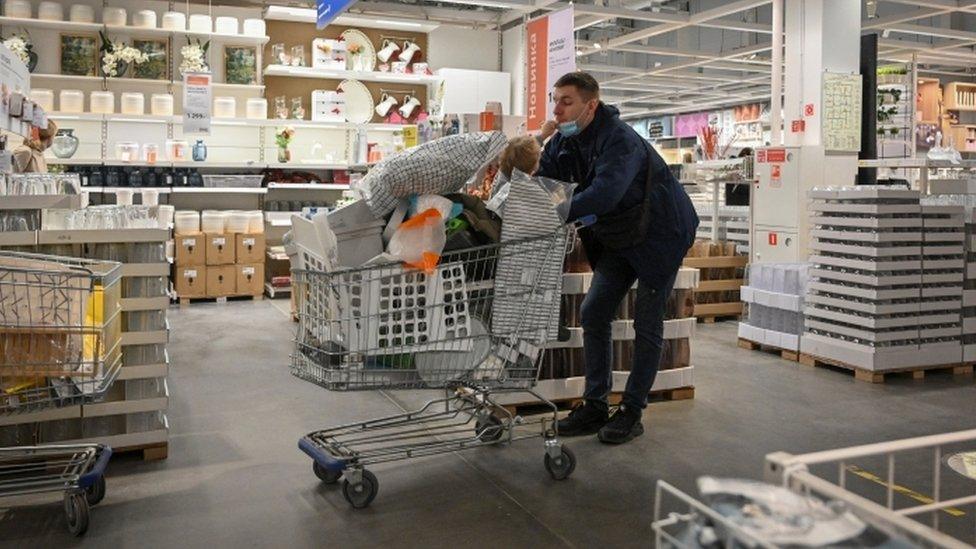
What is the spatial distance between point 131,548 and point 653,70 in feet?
45.9

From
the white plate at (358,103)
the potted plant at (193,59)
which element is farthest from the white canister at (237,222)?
the white plate at (358,103)

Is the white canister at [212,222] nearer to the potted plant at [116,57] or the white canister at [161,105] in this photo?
the white canister at [161,105]

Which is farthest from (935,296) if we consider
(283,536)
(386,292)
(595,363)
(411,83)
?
(411,83)

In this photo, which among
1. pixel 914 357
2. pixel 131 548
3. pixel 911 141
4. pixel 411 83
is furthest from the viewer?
pixel 411 83

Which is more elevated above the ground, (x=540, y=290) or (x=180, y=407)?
(x=540, y=290)

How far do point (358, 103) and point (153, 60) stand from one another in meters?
2.32

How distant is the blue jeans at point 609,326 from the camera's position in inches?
153

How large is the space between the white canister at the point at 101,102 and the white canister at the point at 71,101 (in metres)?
0.11

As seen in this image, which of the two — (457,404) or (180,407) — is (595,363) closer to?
(457,404)

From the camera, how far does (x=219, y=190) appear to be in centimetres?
938

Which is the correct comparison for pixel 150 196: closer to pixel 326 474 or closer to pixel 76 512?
pixel 326 474

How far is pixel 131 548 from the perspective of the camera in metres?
2.73

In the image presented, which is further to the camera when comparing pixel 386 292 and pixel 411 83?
pixel 411 83

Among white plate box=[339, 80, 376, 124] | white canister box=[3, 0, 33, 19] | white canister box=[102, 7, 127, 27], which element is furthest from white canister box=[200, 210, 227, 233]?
white canister box=[3, 0, 33, 19]
